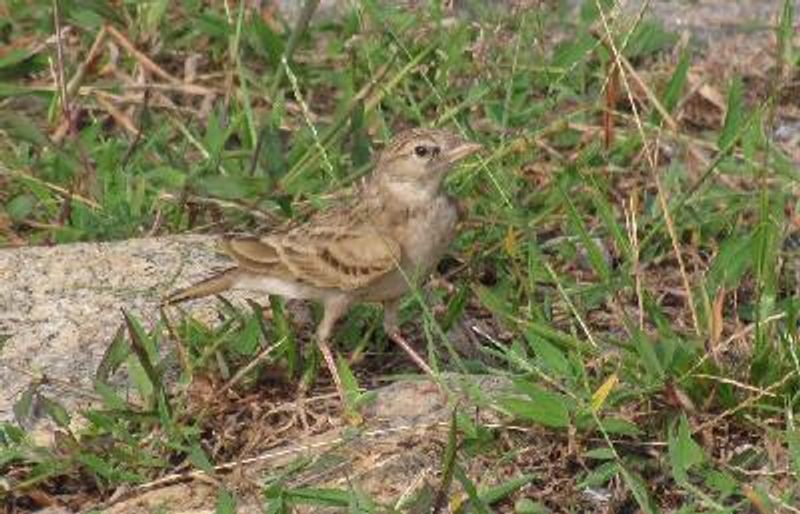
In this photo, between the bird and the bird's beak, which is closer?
the bird

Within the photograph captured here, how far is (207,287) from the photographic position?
5.86 metres

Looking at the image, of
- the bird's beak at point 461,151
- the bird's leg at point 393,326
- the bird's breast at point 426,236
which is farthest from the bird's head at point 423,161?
the bird's leg at point 393,326

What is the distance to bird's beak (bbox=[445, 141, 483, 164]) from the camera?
19.8 ft

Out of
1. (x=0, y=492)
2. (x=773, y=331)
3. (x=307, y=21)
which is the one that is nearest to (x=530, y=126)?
(x=307, y=21)

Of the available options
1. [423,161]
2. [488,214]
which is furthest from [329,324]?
[488,214]

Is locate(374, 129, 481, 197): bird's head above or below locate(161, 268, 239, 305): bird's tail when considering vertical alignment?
above

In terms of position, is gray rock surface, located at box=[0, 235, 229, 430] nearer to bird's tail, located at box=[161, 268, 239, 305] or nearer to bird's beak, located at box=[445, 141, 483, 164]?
bird's tail, located at box=[161, 268, 239, 305]

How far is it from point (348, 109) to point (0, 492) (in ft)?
7.30

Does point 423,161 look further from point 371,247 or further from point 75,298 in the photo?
point 75,298

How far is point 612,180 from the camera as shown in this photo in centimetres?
721

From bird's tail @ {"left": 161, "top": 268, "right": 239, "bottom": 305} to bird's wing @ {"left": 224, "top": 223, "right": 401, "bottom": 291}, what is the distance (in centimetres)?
5

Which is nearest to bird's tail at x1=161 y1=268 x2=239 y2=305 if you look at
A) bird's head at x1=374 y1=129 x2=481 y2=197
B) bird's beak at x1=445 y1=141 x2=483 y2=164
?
bird's head at x1=374 y1=129 x2=481 y2=197

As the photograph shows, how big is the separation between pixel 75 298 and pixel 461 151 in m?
1.22

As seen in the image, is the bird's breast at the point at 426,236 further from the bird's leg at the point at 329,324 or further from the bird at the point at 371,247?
the bird's leg at the point at 329,324
